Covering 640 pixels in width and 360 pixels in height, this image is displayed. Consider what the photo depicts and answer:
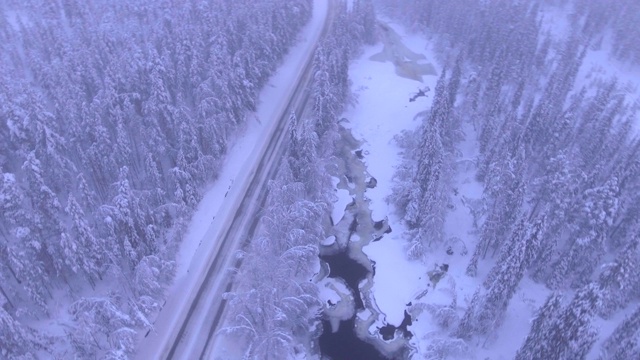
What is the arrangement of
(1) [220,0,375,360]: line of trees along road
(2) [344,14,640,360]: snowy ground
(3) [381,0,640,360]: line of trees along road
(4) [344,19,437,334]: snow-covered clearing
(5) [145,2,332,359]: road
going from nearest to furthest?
1. (3) [381,0,640,360]: line of trees along road
2. (1) [220,0,375,360]: line of trees along road
3. (5) [145,2,332,359]: road
4. (2) [344,14,640,360]: snowy ground
5. (4) [344,19,437,334]: snow-covered clearing

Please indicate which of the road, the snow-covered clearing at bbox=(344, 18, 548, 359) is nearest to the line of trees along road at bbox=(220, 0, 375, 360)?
the road

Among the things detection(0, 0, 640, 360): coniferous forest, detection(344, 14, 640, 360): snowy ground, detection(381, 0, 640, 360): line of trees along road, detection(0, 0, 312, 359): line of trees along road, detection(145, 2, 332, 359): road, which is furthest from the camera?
detection(344, 14, 640, 360): snowy ground

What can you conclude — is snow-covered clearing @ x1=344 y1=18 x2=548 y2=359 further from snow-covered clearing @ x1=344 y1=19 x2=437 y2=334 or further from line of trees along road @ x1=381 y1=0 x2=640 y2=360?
line of trees along road @ x1=381 y1=0 x2=640 y2=360

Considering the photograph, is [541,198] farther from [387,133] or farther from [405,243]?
[387,133]

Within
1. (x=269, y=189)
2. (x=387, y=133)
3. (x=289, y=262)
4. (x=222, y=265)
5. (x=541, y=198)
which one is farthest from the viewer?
(x=387, y=133)

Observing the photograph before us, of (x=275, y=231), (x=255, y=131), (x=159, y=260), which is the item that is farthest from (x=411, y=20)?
(x=159, y=260)

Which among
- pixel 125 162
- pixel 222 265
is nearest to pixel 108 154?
pixel 125 162
